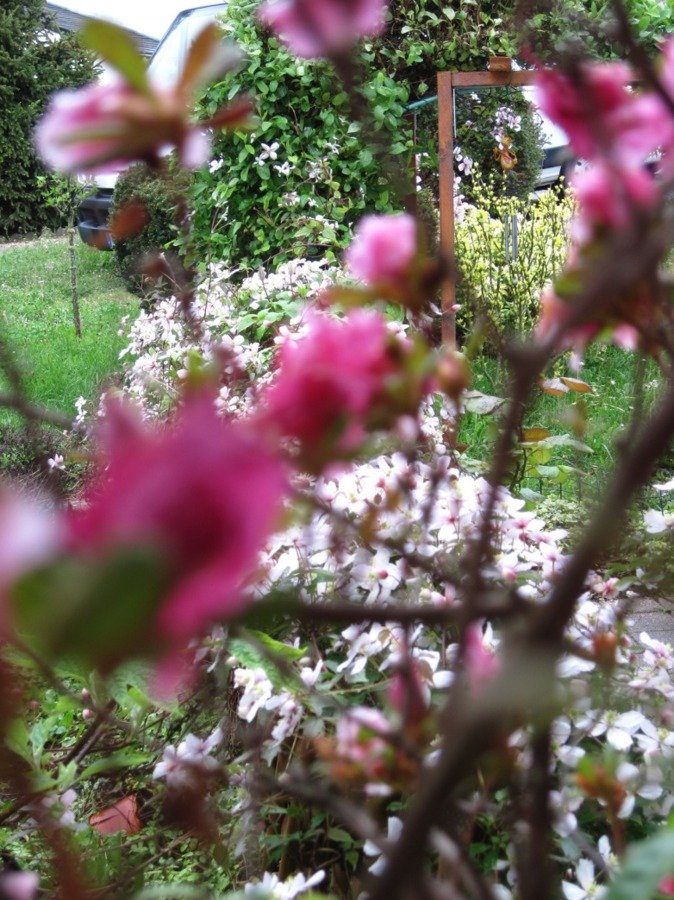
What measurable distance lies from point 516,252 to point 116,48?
455 cm

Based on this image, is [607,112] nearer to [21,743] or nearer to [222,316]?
[21,743]

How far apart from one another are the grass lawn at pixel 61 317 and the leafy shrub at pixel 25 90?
3.08 m

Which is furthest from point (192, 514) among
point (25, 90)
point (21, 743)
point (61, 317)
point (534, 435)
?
point (25, 90)

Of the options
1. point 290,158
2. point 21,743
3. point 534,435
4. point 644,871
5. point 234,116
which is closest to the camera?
point 644,871

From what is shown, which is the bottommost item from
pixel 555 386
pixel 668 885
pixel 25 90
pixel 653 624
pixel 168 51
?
pixel 653 624

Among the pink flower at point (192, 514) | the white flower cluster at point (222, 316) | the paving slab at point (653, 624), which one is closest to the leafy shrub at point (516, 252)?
the white flower cluster at point (222, 316)

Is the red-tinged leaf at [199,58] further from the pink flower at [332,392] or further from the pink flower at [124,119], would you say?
the pink flower at [332,392]

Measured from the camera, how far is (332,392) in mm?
264

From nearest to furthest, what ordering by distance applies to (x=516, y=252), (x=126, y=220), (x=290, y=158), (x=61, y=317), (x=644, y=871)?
(x=644, y=871) < (x=126, y=220) < (x=290, y=158) < (x=516, y=252) < (x=61, y=317)

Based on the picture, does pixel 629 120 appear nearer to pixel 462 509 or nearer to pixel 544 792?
pixel 544 792

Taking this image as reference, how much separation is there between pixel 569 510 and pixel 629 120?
1.86 m

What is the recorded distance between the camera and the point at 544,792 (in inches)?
12.1

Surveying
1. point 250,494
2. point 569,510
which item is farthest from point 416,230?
point 569,510

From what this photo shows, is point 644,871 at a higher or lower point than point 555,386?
higher
